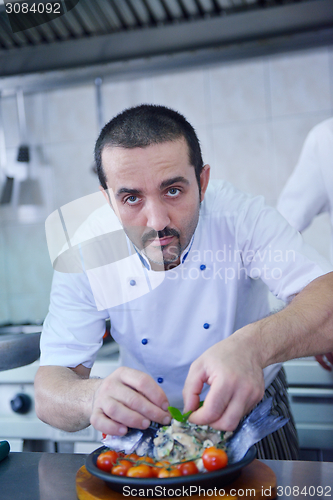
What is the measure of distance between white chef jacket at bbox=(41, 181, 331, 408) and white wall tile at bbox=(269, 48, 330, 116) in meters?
0.65

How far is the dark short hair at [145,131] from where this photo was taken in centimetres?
66

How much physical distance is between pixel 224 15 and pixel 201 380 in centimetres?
106

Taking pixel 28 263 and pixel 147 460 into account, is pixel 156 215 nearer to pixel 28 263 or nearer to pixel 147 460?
pixel 147 460

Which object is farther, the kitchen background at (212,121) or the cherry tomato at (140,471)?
the kitchen background at (212,121)

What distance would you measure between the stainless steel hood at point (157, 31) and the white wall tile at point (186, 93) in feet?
0.37

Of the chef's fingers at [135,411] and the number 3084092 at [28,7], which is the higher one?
the number 3084092 at [28,7]

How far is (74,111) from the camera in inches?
58.9

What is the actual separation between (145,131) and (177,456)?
1.42 feet

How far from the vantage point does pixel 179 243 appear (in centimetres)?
75

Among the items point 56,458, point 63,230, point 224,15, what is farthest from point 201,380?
point 224,15

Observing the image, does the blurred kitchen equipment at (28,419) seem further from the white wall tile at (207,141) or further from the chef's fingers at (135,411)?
the white wall tile at (207,141)

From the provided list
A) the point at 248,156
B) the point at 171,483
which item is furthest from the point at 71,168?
the point at 171,483

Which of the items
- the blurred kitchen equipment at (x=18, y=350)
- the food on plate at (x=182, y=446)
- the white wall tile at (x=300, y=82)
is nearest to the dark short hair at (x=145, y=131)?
the blurred kitchen equipment at (x=18, y=350)

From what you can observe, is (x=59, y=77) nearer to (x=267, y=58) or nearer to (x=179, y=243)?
(x=267, y=58)
